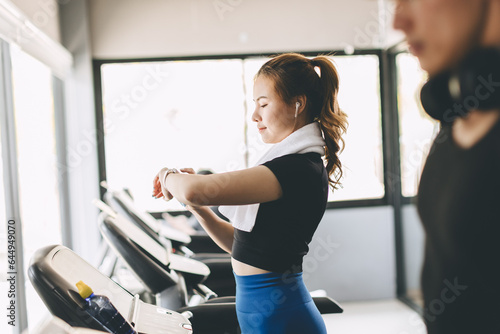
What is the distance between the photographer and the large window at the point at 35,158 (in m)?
2.65

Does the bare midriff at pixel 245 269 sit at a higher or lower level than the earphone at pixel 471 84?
lower

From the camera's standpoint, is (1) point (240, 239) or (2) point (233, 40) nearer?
(1) point (240, 239)

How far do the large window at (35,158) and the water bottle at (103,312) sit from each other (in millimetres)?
1633

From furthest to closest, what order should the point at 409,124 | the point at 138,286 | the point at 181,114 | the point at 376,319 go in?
the point at 181,114, the point at 409,124, the point at 376,319, the point at 138,286

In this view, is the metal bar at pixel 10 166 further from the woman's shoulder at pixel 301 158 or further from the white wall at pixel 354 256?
the white wall at pixel 354 256

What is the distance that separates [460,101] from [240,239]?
722mm

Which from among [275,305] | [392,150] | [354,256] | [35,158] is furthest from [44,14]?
[354,256]

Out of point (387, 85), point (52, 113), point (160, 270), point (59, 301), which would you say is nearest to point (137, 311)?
point (59, 301)

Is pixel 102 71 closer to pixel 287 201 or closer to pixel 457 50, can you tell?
pixel 287 201

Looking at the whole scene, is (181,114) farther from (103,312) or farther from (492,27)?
(492,27)

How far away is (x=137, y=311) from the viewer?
3.61 feet

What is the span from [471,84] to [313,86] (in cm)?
75

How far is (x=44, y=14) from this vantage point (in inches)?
119

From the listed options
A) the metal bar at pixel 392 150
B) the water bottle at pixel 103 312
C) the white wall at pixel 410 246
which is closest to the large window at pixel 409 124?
the metal bar at pixel 392 150
